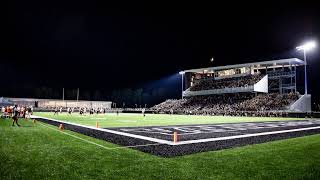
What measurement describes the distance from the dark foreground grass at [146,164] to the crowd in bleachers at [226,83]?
64.3m

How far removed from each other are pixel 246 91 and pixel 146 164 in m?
66.5

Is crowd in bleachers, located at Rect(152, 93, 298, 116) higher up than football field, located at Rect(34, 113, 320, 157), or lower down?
higher up

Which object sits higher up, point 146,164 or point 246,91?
point 246,91

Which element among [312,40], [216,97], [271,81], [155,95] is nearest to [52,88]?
[155,95]

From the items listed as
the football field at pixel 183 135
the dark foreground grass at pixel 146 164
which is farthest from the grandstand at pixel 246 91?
the dark foreground grass at pixel 146 164

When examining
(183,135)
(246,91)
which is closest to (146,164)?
(183,135)

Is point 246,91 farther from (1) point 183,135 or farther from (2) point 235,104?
(1) point 183,135

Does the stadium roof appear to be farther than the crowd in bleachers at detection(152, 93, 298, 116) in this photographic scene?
Yes

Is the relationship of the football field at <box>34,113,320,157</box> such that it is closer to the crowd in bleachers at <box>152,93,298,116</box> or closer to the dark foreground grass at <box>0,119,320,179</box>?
the dark foreground grass at <box>0,119,320,179</box>

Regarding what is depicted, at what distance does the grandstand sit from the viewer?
60562 mm

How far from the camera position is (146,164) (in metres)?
8.95

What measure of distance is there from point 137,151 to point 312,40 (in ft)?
188

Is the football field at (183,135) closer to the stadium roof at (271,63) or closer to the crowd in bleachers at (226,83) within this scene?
the stadium roof at (271,63)

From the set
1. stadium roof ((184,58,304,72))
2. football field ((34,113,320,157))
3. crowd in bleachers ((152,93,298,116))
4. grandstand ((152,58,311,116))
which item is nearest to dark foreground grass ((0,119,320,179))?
football field ((34,113,320,157))
